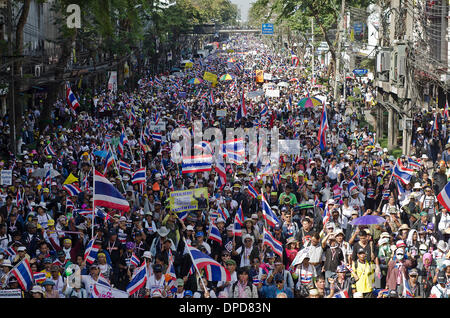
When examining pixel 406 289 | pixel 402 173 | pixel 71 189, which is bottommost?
pixel 406 289

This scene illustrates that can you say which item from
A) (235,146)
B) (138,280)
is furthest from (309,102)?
(138,280)

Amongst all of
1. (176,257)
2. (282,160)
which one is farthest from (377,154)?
(176,257)

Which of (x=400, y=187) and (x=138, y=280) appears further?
(x=400, y=187)

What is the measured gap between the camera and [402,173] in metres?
16.7

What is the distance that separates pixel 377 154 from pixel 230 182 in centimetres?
404

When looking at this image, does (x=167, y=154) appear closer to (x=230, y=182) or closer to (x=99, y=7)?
(x=230, y=182)

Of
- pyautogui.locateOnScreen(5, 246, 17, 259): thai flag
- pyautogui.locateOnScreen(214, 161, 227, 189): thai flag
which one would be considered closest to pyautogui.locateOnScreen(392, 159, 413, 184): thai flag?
pyautogui.locateOnScreen(214, 161, 227, 189): thai flag

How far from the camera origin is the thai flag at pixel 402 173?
16.5 meters

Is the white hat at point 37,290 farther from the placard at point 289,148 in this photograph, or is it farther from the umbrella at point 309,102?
the umbrella at point 309,102

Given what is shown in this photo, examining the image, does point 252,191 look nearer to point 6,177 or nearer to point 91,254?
point 6,177

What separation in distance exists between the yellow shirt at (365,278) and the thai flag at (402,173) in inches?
224

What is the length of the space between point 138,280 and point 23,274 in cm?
149

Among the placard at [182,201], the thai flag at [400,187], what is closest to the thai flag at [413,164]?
the thai flag at [400,187]
